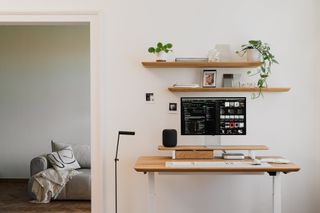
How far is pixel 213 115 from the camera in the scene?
3.29 m

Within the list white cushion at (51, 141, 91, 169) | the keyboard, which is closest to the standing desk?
the keyboard

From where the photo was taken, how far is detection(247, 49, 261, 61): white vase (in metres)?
3.34

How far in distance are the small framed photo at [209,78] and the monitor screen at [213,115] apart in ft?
0.65

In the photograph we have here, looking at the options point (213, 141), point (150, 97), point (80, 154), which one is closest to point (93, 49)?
point (150, 97)

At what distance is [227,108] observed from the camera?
129 inches

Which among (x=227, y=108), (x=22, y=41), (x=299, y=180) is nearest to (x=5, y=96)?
(x=22, y=41)

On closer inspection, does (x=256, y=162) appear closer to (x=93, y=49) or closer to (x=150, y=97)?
(x=150, y=97)

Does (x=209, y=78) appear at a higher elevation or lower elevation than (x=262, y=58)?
lower

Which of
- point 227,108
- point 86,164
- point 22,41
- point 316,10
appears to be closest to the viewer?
point 227,108

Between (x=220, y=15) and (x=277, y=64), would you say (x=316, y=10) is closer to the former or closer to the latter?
(x=277, y=64)

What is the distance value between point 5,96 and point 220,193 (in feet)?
13.2

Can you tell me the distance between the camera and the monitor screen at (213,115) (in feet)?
10.8

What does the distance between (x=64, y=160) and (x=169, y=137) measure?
7.40ft

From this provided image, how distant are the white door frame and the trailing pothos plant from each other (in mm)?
1343
